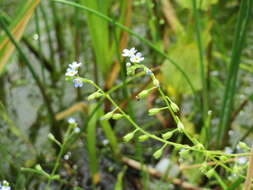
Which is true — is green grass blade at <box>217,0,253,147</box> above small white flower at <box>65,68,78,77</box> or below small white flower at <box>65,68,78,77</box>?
below

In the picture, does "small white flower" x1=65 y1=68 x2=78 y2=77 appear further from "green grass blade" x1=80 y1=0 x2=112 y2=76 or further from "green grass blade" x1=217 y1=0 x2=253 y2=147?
"green grass blade" x1=80 y1=0 x2=112 y2=76

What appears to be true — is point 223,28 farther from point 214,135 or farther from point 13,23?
point 13,23

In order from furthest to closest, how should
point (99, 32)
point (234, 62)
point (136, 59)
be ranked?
point (99, 32), point (234, 62), point (136, 59)

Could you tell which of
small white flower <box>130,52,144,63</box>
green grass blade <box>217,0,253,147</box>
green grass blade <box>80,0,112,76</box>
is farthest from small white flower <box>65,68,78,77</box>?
green grass blade <box>80,0,112,76</box>

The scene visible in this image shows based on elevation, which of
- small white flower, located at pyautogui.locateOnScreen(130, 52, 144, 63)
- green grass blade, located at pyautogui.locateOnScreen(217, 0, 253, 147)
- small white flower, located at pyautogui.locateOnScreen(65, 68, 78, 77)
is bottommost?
green grass blade, located at pyautogui.locateOnScreen(217, 0, 253, 147)

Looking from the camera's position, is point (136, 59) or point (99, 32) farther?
point (99, 32)

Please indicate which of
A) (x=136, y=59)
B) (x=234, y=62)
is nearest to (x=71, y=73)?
(x=136, y=59)

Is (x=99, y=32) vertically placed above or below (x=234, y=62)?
above

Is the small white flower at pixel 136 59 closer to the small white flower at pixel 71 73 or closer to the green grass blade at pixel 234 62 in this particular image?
the small white flower at pixel 71 73

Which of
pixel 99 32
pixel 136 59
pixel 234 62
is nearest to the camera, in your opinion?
pixel 136 59

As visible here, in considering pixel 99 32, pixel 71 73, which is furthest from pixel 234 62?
pixel 71 73

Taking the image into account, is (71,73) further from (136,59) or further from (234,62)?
(234,62)

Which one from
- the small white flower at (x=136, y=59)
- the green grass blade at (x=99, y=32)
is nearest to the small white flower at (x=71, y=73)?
the small white flower at (x=136, y=59)

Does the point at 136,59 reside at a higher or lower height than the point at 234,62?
higher
